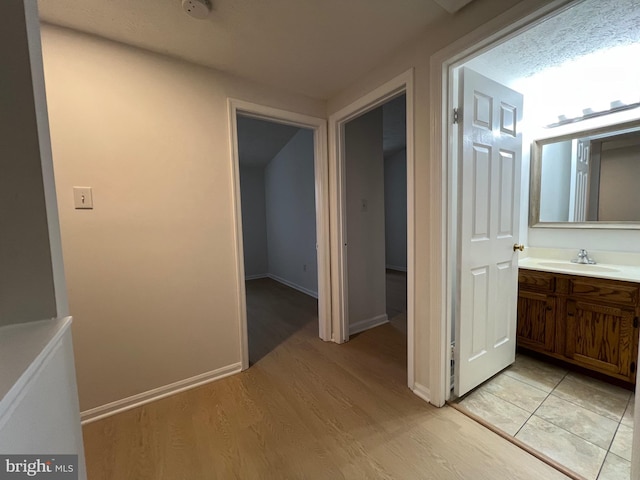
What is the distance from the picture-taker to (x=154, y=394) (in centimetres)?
173

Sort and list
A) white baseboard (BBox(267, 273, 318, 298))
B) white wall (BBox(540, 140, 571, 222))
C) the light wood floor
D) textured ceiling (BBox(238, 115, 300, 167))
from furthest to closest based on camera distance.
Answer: white baseboard (BBox(267, 273, 318, 298))
textured ceiling (BBox(238, 115, 300, 167))
white wall (BBox(540, 140, 571, 222))
the light wood floor

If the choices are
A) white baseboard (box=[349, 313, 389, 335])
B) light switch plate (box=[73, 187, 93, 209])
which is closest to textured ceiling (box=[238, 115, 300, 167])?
light switch plate (box=[73, 187, 93, 209])

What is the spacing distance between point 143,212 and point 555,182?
3234mm

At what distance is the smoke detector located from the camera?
1.25 m

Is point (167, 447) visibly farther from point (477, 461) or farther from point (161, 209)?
point (477, 461)

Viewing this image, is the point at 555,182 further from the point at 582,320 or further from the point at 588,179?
the point at 582,320

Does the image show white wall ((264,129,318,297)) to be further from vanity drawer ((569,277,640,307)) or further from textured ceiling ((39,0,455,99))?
vanity drawer ((569,277,640,307))

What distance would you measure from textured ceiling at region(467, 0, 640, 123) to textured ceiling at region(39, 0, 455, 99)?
587 mm

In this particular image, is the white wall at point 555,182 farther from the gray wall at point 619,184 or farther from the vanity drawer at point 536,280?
the vanity drawer at point 536,280

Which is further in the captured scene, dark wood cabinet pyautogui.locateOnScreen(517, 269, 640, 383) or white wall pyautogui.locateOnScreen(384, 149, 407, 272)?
white wall pyautogui.locateOnScreen(384, 149, 407, 272)

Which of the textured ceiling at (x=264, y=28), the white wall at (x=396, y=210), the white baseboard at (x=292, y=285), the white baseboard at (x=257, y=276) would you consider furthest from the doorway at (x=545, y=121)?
the white baseboard at (x=257, y=276)

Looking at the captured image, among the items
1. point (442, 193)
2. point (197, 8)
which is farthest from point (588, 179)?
point (197, 8)

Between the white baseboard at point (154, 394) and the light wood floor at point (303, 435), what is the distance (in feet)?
0.15

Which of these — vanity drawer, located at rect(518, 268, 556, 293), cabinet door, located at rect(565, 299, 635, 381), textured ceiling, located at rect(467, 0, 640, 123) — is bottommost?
cabinet door, located at rect(565, 299, 635, 381)
